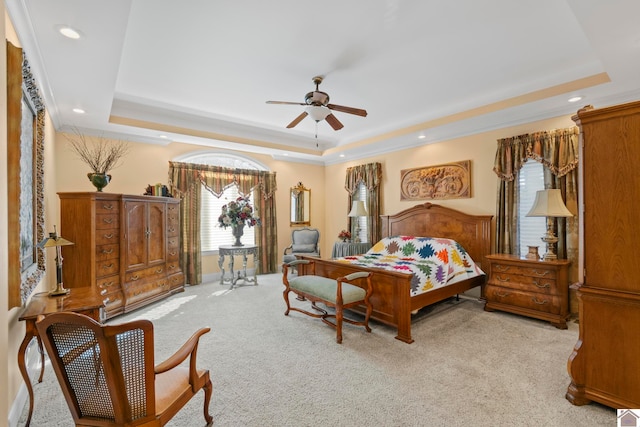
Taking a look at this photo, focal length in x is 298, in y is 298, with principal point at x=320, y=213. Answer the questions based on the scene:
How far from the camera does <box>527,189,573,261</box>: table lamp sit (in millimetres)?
3438

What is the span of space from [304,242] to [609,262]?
4.98 metres

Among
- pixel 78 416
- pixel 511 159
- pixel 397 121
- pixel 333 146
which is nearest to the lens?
pixel 78 416

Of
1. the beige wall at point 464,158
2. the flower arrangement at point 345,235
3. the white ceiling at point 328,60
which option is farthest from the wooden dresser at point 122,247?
the beige wall at point 464,158

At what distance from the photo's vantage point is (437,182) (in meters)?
5.01

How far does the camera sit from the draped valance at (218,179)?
526 centimetres

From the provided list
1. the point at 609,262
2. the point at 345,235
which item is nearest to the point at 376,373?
the point at 609,262

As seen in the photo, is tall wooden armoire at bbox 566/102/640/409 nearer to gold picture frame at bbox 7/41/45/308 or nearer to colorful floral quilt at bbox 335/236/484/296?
colorful floral quilt at bbox 335/236/484/296

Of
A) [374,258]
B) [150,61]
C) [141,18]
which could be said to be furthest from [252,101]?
[374,258]

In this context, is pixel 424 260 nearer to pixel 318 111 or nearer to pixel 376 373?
pixel 376 373

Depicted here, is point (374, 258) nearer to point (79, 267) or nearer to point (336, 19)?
point (336, 19)

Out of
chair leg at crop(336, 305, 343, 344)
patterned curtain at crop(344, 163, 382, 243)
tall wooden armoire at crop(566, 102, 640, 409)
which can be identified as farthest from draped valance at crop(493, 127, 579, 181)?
chair leg at crop(336, 305, 343, 344)

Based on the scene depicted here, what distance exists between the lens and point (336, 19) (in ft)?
8.03

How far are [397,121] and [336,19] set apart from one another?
2965mm

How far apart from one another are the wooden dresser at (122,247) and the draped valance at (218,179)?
618 millimetres
